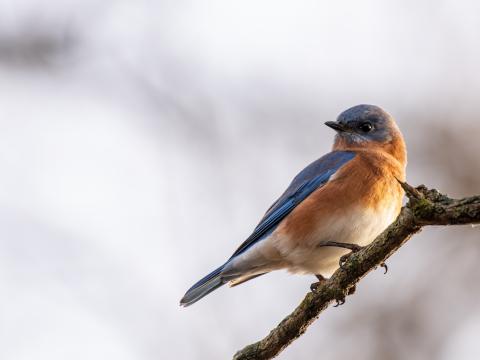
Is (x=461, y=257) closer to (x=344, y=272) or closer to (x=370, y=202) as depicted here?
(x=370, y=202)

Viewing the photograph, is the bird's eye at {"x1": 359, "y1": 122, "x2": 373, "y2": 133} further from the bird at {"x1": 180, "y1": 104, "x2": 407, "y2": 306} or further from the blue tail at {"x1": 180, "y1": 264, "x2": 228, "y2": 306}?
the blue tail at {"x1": 180, "y1": 264, "x2": 228, "y2": 306}

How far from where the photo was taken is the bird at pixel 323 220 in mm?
6336

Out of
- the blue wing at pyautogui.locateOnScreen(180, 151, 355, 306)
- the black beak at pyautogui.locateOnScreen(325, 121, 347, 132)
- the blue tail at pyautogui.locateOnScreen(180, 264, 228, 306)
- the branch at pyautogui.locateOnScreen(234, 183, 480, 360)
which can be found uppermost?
the black beak at pyautogui.locateOnScreen(325, 121, 347, 132)

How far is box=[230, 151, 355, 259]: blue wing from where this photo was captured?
22.7 feet

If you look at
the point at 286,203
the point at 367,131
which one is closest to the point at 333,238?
the point at 286,203

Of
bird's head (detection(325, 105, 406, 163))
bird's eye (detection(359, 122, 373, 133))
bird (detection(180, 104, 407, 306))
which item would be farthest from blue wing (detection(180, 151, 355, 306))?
bird's eye (detection(359, 122, 373, 133))

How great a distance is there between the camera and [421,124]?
9.88 metres

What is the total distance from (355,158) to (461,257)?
339 centimetres

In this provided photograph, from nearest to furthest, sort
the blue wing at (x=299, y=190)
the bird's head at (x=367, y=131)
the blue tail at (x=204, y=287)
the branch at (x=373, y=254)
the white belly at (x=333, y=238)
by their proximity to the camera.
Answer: the branch at (x=373, y=254), the white belly at (x=333, y=238), the blue tail at (x=204, y=287), the blue wing at (x=299, y=190), the bird's head at (x=367, y=131)

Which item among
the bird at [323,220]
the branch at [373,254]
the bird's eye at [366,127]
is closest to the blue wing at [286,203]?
the bird at [323,220]

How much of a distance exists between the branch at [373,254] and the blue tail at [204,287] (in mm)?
1792

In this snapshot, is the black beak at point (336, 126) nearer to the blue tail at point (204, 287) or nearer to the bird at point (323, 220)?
the bird at point (323, 220)

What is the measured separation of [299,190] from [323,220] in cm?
83

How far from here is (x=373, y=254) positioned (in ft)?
14.9
